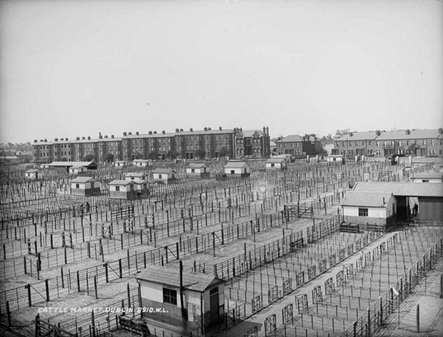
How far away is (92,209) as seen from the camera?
51.3 m

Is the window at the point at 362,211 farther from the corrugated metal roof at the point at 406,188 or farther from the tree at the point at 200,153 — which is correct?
the tree at the point at 200,153

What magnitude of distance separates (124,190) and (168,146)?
78532 millimetres

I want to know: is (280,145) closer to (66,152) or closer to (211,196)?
(66,152)

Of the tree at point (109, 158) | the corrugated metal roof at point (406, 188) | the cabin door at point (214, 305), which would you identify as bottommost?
the cabin door at point (214, 305)

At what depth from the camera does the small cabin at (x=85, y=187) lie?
63.6 meters

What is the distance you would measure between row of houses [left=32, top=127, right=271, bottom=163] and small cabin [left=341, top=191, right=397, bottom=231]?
9120 centimetres

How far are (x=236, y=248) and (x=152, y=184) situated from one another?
148 feet

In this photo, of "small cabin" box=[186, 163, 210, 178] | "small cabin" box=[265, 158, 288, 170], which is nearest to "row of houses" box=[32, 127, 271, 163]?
"small cabin" box=[265, 158, 288, 170]

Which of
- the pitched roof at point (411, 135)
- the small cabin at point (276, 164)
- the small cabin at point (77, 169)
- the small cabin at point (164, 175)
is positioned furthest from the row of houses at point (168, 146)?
the small cabin at point (164, 175)

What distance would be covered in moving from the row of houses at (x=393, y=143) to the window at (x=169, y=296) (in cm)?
9955

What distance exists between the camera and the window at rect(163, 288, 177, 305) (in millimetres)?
18438

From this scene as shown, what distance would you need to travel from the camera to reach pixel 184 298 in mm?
18188

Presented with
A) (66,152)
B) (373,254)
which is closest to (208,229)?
(373,254)

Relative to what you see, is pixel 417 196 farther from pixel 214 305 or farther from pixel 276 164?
pixel 276 164
